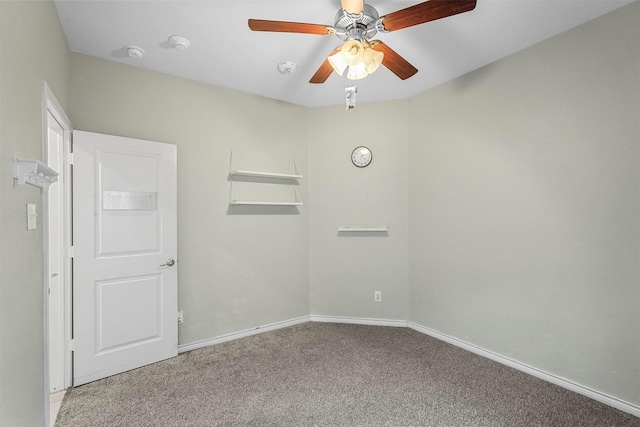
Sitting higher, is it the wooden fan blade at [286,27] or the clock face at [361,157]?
the wooden fan blade at [286,27]

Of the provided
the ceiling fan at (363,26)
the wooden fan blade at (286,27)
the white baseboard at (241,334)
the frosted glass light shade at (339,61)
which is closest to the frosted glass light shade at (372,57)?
the ceiling fan at (363,26)

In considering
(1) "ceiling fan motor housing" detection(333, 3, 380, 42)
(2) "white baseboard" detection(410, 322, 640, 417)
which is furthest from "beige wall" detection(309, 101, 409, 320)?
(1) "ceiling fan motor housing" detection(333, 3, 380, 42)

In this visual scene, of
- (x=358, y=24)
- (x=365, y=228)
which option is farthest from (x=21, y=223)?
(x=365, y=228)

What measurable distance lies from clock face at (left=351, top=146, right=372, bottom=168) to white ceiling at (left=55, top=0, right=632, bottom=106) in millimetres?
778

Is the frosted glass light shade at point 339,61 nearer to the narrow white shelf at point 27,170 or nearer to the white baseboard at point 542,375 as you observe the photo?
the narrow white shelf at point 27,170

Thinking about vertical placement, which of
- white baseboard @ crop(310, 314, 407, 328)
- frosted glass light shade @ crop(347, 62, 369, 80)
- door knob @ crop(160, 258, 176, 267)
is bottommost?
white baseboard @ crop(310, 314, 407, 328)

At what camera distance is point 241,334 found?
11.2 ft

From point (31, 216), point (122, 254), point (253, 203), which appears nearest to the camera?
point (31, 216)

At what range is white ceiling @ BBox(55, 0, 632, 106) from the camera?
208cm

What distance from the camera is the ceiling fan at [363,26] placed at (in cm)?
162

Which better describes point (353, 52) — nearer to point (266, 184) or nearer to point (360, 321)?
point (266, 184)

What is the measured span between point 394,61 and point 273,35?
947 millimetres

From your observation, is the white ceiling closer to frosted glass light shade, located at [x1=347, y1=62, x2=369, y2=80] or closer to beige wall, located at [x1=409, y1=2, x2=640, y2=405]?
beige wall, located at [x1=409, y1=2, x2=640, y2=405]

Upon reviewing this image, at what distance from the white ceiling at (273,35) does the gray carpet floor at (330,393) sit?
8.72 feet
